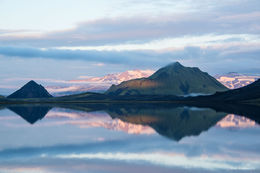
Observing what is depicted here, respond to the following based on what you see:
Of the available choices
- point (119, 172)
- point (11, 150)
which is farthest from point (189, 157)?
point (11, 150)

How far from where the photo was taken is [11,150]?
41.2m

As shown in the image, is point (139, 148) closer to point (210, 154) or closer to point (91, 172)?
point (210, 154)

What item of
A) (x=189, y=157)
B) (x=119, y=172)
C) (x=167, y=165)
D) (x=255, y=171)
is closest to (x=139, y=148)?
(x=189, y=157)

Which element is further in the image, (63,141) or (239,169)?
(63,141)

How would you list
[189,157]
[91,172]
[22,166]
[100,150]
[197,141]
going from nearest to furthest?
[91,172]
[22,166]
[189,157]
[100,150]
[197,141]

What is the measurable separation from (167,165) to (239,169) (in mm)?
5901

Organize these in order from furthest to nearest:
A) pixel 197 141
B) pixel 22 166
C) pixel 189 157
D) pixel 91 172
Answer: pixel 197 141 → pixel 189 157 → pixel 22 166 → pixel 91 172

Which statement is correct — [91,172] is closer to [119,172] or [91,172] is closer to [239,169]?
[119,172]

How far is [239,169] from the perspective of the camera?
30.1 m

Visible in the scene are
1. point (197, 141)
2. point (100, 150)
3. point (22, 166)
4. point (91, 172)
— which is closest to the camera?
point (91, 172)

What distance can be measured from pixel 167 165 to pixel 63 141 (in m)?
21.3

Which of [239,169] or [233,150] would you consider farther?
[233,150]

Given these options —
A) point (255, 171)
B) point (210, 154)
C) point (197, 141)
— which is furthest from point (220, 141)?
point (255, 171)

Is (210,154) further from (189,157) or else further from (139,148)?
(139,148)
